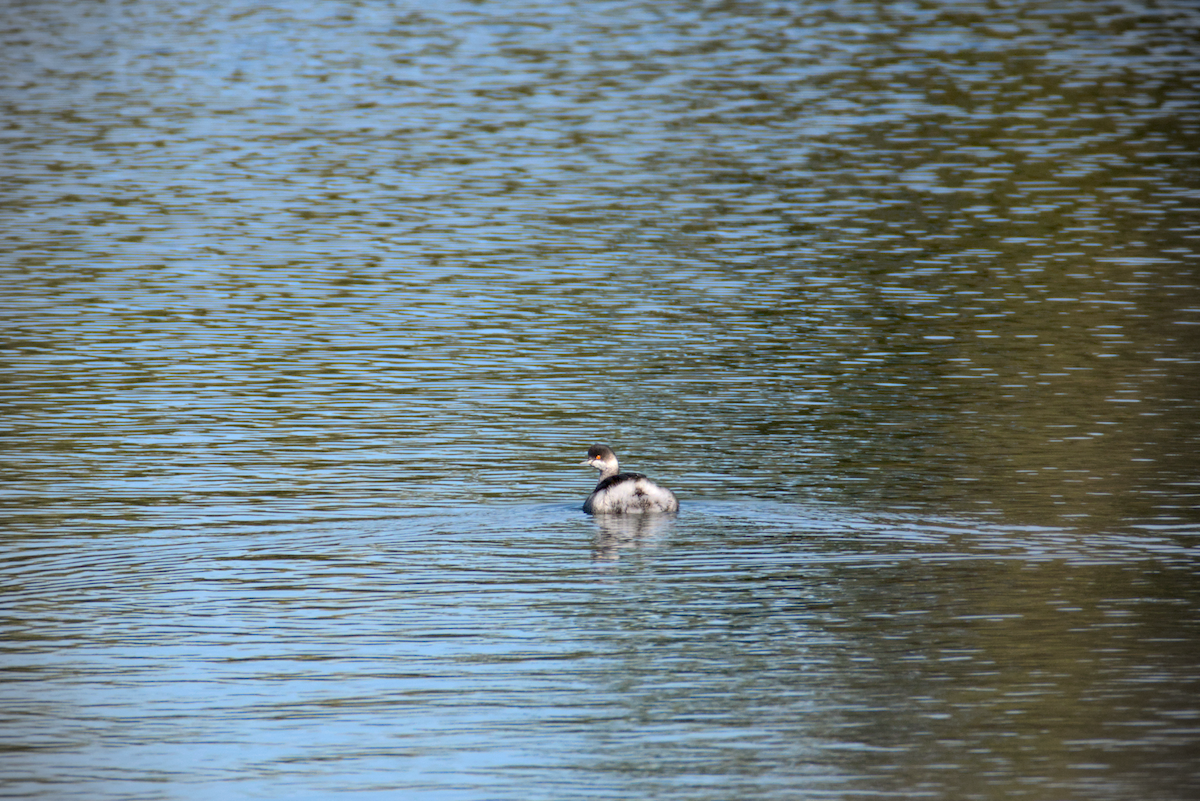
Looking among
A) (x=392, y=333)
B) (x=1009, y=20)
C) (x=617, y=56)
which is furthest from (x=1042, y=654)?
(x=1009, y=20)

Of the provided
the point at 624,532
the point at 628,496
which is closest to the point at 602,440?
the point at 628,496

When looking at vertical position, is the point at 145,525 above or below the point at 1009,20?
above

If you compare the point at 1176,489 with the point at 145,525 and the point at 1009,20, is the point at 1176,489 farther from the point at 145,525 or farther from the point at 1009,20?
the point at 1009,20

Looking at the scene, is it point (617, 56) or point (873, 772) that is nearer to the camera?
point (873, 772)

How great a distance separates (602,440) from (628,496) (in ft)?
10.4

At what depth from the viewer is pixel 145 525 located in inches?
667

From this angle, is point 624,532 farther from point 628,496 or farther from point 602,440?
point 602,440

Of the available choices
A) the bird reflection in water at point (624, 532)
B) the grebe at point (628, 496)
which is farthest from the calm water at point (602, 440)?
the grebe at point (628, 496)

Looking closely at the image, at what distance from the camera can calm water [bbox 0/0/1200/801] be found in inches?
481

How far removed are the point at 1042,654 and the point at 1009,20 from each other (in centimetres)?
4898

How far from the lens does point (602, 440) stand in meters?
20.0

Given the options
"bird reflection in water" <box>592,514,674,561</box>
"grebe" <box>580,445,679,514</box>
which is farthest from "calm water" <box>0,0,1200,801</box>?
"grebe" <box>580,445,679,514</box>

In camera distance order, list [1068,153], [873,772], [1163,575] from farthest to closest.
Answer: [1068,153], [1163,575], [873,772]

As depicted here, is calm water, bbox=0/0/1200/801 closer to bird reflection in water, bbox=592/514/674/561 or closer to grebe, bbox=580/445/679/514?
bird reflection in water, bbox=592/514/674/561
